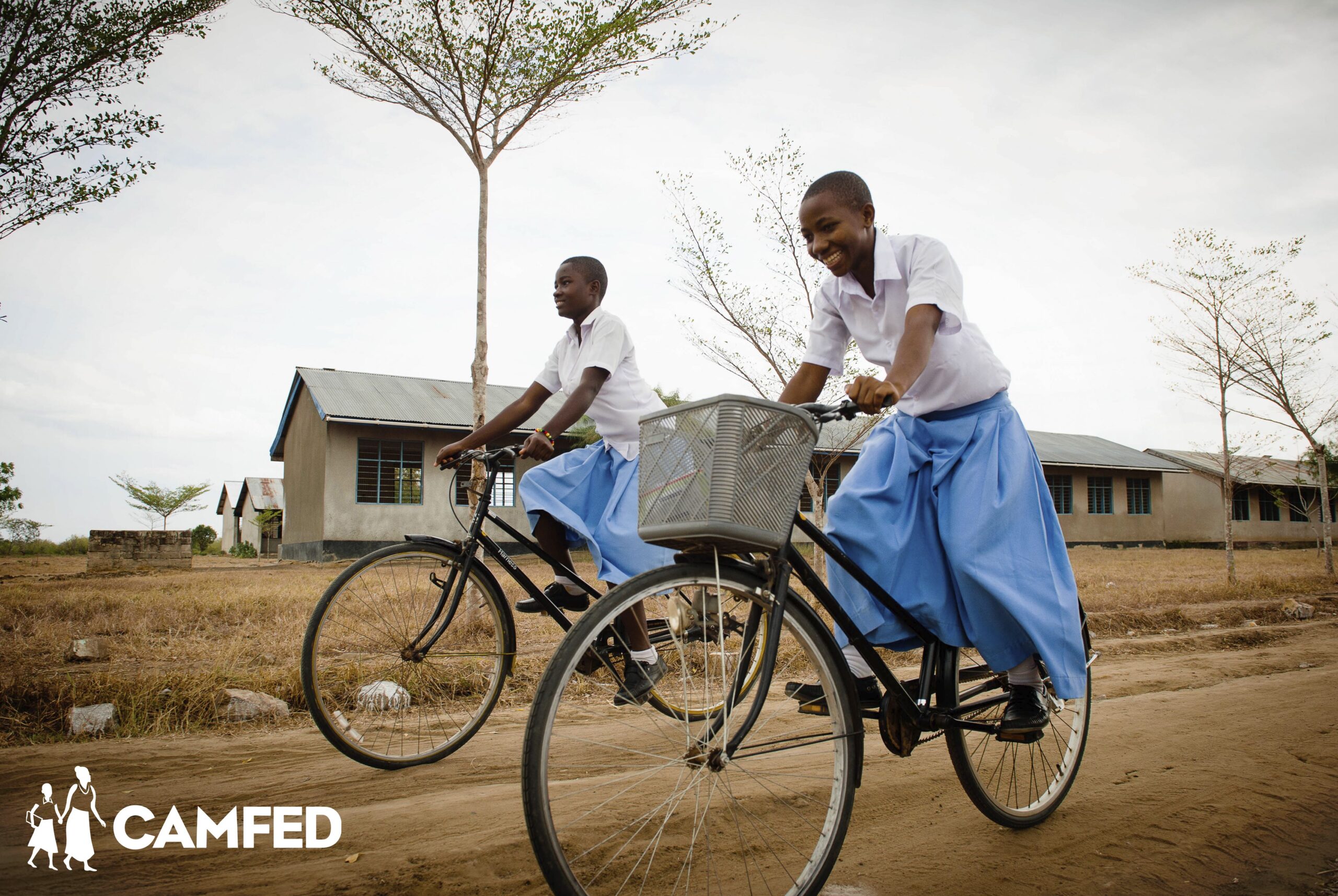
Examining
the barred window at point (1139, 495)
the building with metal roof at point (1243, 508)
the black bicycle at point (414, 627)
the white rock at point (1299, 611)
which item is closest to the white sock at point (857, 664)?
the black bicycle at point (414, 627)

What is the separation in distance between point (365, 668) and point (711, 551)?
308cm

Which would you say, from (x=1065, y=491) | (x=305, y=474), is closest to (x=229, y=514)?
(x=305, y=474)

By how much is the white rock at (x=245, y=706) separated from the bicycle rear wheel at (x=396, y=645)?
0.26 meters

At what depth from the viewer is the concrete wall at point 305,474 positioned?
18609mm

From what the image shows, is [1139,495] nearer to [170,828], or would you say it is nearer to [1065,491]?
[1065,491]

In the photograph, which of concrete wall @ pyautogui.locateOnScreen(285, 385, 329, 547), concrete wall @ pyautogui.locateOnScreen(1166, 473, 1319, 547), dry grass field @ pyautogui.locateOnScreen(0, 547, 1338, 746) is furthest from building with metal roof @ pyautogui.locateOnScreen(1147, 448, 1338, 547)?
concrete wall @ pyautogui.locateOnScreen(285, 385, 329, 547)

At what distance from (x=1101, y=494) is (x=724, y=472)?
3332 centimetres

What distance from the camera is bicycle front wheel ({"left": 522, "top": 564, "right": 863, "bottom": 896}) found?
169cm

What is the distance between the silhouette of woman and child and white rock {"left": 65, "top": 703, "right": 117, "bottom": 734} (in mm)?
761

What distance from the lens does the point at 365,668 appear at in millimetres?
4301

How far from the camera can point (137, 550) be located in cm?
1573

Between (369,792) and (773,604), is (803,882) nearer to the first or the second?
(773,604)

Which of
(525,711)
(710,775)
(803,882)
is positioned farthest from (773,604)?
(525,711)

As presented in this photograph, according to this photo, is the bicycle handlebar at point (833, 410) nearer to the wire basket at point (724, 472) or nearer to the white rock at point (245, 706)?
the wire basket at point (724, 472)
